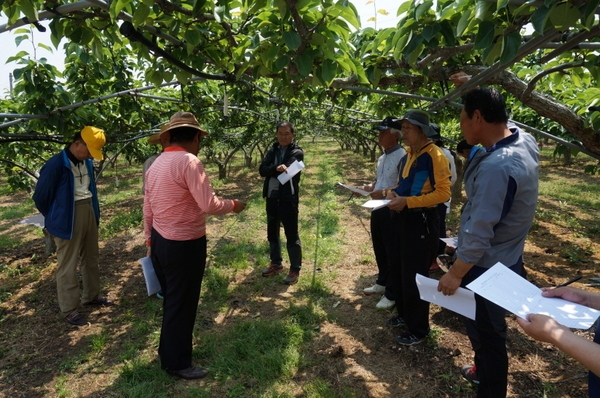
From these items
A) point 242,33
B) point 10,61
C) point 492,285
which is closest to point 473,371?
point 492,285

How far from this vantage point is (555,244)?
19.2 feet

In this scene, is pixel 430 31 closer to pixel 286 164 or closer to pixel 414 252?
pixel 414 252

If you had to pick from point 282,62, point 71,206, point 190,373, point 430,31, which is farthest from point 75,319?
point 430,31

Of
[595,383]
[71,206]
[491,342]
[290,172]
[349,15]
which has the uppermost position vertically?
[349,15]

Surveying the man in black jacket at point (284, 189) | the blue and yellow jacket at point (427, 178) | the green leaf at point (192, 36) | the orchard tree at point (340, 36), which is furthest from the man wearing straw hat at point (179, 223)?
the man in black jacket at point (284, 189)

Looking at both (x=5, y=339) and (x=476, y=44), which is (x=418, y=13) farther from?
(x=5, y=339)

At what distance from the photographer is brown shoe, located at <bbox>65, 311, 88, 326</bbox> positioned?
3.43 metres

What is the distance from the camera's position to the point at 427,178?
2.63 meters

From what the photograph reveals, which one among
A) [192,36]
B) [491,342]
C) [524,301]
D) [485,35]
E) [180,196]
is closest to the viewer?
[524,301]

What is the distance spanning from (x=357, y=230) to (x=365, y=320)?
334 centimetres

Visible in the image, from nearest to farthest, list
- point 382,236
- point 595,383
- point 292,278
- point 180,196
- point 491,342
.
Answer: point 595,383
point 491,342
point 180,196
point 382,236
point 292,278

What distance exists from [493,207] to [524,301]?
49cm

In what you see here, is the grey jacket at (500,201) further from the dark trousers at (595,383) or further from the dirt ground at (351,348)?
the dirt ground at (351,348)

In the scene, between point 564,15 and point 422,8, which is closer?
point 564,15
